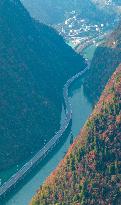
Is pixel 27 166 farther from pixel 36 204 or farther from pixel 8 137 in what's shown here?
pixel 36 204

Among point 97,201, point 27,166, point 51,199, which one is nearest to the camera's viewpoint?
point 97,201

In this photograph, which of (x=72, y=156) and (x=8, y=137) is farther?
(x=8, y=137)

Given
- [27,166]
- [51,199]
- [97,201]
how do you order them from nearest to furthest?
[97,201] < [51,199] < [27,166]

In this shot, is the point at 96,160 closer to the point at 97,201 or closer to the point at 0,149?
the point at 97,201

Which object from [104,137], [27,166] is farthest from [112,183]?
[27,166]

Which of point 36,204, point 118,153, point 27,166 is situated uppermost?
point 118,153

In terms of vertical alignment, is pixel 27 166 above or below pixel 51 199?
below

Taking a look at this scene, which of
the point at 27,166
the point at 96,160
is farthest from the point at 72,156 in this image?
the point at 27,166
